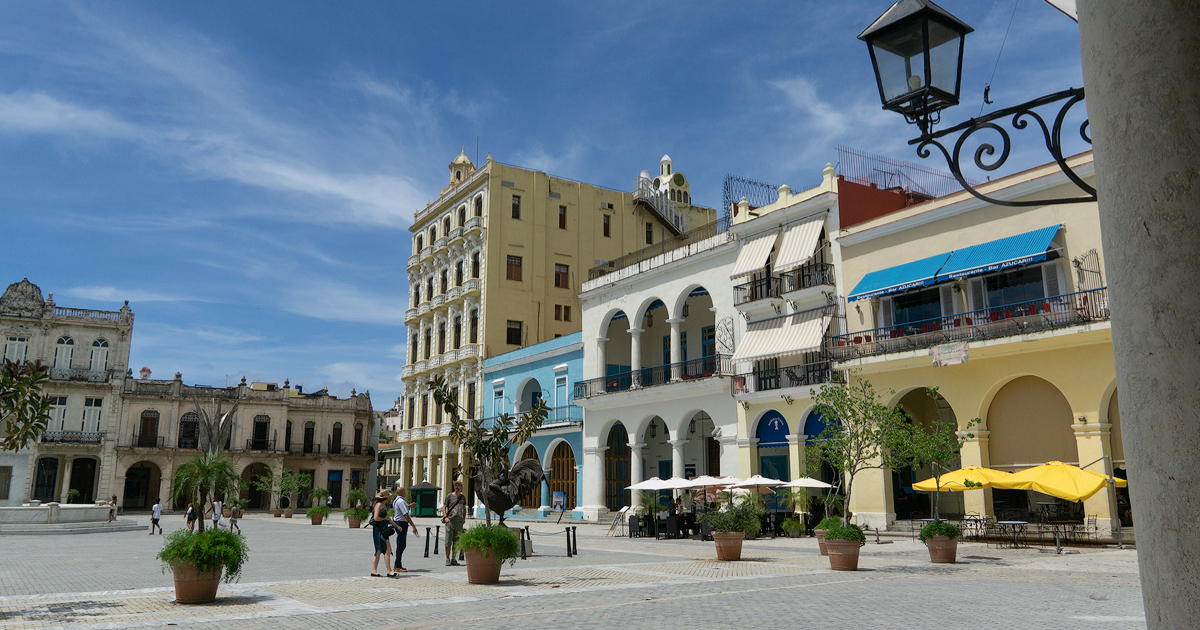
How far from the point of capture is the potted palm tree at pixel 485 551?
13367mm

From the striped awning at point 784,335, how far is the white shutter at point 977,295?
476cm

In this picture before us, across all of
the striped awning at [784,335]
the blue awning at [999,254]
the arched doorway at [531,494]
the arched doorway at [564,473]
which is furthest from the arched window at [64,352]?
the blue awning at [999,254]

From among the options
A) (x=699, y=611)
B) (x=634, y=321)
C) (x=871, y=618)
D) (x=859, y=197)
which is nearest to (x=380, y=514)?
(x=699, y=611)

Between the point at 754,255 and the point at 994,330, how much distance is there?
31.0 feet

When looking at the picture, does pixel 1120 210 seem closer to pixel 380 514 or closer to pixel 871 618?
pixel 871 618

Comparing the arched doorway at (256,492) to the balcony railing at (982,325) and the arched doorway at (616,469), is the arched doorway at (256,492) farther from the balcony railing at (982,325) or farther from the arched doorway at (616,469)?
the balcony railing at (982,325)

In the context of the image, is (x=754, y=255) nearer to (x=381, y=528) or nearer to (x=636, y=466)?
(x=636, y=466)

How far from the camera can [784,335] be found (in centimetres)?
2822

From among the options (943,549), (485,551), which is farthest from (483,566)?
(943,549)

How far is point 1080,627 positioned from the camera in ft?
29.1

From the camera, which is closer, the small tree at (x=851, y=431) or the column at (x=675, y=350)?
the small tree at (x=851, y=431)

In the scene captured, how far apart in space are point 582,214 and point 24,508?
29.4 meters

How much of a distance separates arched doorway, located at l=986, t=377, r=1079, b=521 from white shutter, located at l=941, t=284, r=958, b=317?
101 inches

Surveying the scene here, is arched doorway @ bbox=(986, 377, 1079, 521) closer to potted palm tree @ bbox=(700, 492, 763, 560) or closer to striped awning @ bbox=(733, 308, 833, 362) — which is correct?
striped awning @ bbox=(733, 308, 833, 362)
